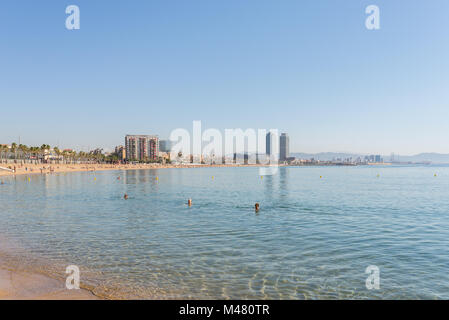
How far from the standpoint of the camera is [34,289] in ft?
38.8

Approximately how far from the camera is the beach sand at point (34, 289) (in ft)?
36.3

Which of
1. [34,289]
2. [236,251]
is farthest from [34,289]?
[236,251]

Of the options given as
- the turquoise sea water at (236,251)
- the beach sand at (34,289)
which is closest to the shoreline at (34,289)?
the beach sand at (34,289)

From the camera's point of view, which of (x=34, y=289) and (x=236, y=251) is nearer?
(x=34, y=289)

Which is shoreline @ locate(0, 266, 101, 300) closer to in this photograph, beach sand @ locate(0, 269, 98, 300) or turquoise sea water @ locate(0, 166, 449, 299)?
beach sand @ locate(0, 269, 98, 300)

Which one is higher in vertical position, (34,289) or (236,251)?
(34,289)

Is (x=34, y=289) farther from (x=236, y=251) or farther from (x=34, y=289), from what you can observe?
(x=236, y=251)

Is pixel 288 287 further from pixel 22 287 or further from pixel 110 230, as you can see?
pixel 110 230

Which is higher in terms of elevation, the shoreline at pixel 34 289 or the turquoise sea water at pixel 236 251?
the shoreline at pixel 34 289

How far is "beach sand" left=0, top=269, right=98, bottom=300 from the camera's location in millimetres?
11070

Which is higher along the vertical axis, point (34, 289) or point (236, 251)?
point (34, 289)

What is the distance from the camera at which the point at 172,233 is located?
2312 centimetres

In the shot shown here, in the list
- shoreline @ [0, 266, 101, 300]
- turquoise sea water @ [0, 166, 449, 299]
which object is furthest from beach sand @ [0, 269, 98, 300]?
turquoise sea water @ [0, 166, 449, 299]

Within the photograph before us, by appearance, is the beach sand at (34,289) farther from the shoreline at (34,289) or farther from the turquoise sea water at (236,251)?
the turquoise sea water at (236,251)
